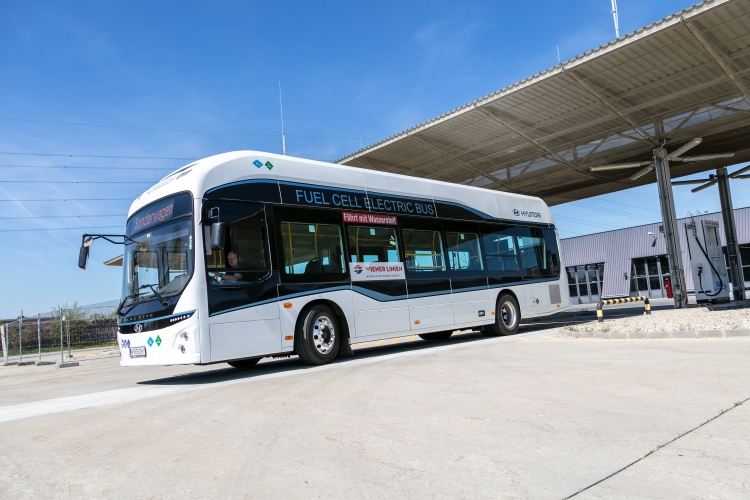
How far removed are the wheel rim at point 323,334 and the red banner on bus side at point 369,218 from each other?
77.4 inches

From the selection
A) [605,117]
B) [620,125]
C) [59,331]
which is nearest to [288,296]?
[605,117]

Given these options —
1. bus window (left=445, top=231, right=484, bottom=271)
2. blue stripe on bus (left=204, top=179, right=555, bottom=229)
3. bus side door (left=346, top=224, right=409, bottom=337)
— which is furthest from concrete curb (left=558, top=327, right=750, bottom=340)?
bus side door (left=346, top=224, right=409, bottom=337)

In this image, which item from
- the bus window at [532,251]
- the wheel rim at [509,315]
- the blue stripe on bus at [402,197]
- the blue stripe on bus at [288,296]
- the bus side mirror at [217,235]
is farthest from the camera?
the bus window at [532,251]

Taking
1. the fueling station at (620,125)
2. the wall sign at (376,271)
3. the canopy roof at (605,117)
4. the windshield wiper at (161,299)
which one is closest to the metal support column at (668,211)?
the fueling station at (620,125)

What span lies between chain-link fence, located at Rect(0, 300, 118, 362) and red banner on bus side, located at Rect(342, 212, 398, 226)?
14336 millimetres

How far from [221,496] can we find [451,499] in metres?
1.24

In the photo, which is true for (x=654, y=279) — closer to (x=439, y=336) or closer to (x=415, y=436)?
(x=439, y=336)

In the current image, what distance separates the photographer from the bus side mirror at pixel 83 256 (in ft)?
31.4

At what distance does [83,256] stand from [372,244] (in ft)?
16.6

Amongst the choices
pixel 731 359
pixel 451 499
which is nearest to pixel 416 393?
pixel 451 499

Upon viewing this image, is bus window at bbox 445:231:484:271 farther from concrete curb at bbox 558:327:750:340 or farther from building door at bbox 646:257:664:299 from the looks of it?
building door at bbox 646:257:664:299

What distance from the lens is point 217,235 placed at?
7.96 meters

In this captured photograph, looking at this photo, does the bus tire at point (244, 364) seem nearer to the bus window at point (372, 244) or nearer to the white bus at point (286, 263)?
the white bus at point (286, 263)

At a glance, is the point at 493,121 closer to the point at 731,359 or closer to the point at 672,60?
the point at 672,60
